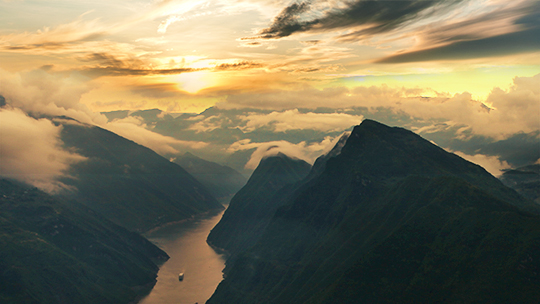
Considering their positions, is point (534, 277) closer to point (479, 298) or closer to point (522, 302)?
point (522, 302)

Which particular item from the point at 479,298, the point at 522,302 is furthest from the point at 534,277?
the point at 479,298
